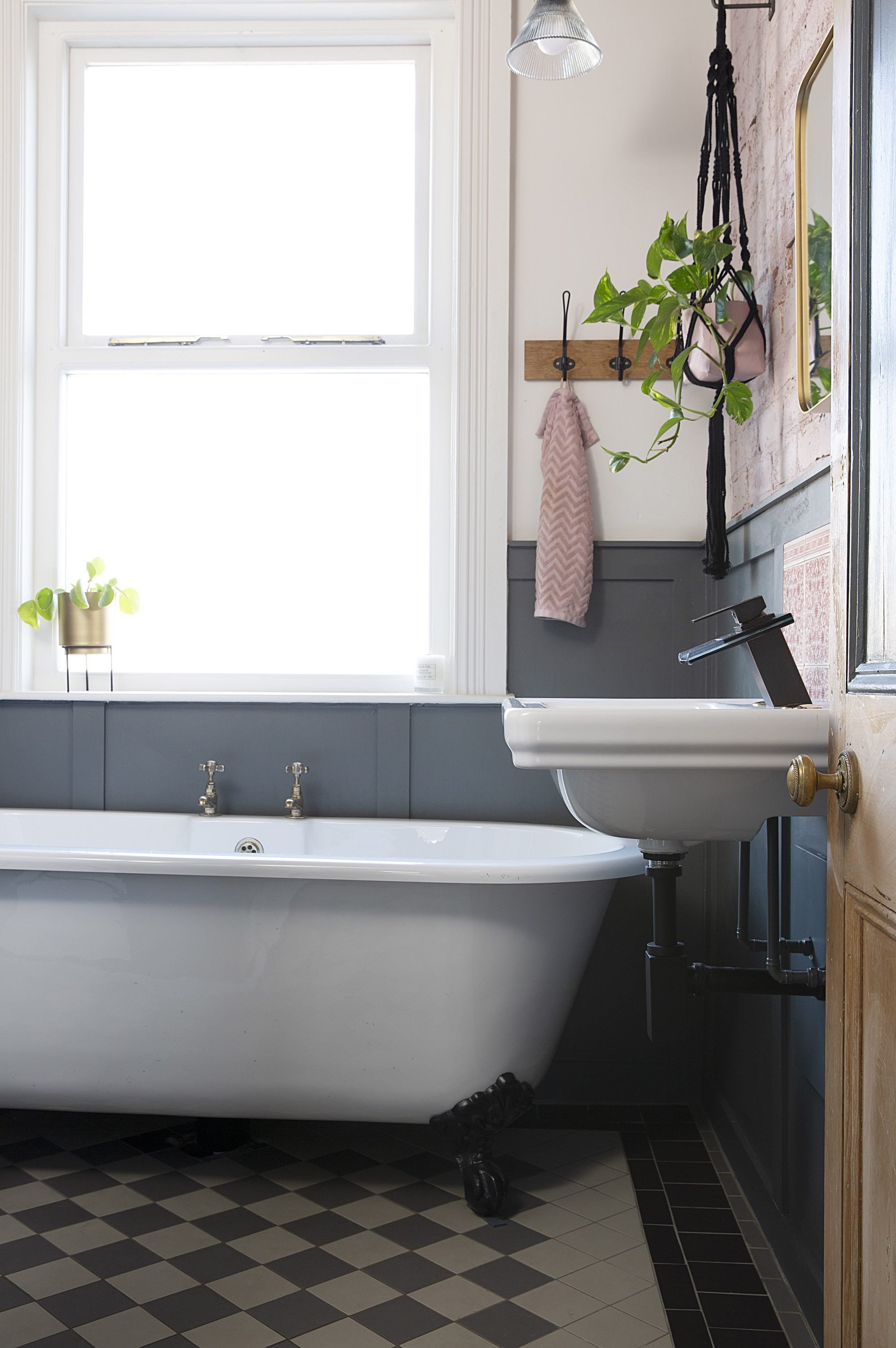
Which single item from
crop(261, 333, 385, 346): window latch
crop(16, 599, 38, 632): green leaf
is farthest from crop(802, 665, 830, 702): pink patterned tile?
crop(16, 599, 38, 632): green leaf

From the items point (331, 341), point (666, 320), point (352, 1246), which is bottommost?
point (352, 1246)

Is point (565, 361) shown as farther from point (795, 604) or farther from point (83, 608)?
point (83, 608)

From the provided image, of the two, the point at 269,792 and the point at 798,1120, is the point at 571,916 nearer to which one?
the point at 798,1120

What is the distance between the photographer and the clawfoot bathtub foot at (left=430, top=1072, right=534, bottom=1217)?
1.84m

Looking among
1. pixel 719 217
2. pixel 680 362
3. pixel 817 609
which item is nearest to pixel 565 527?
pixel 680 362

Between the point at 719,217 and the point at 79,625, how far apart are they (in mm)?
1850

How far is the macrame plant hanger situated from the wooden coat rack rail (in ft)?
1.07

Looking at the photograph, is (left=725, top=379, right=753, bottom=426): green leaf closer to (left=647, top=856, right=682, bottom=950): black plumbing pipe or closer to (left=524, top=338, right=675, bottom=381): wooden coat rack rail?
(left=524, top=338, right=675, bottom=381): wooden coat rack rail


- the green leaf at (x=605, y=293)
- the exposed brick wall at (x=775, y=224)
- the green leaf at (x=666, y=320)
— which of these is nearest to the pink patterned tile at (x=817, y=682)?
the exposed brick wall at (x=775, y=224)

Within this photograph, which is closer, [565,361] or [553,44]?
[553,44]

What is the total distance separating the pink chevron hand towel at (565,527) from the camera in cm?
249

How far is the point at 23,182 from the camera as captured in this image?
2746 mm

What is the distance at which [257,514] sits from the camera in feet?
9.23

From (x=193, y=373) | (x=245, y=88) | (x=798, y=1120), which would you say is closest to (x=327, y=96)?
(x=245, y=88)
